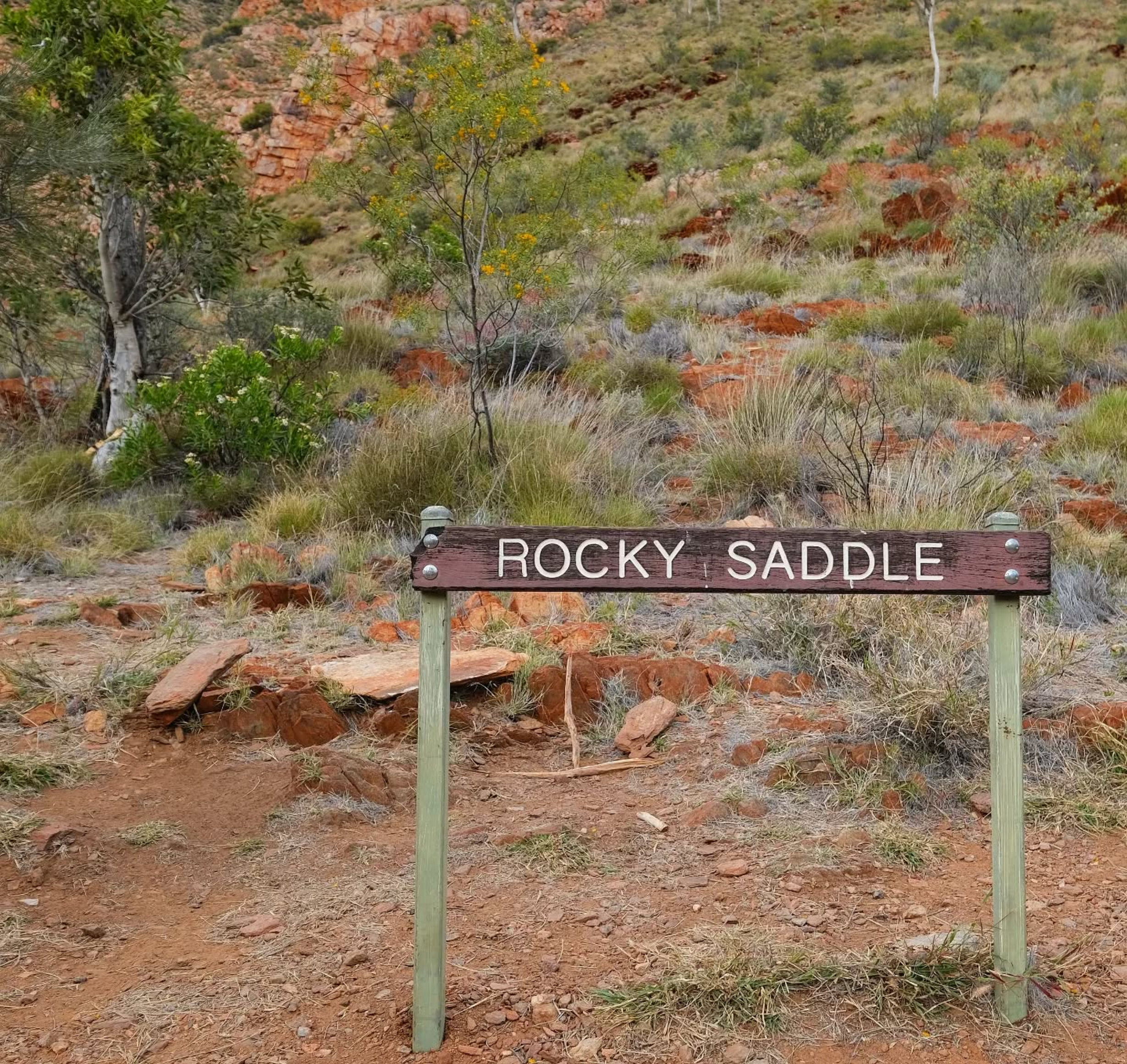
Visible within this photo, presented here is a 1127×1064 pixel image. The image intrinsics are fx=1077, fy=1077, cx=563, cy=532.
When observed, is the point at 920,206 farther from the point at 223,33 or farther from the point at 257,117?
the point at 223,33

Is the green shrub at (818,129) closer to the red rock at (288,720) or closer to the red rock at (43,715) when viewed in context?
the red rock at (288,720)

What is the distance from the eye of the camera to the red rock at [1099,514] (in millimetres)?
6734

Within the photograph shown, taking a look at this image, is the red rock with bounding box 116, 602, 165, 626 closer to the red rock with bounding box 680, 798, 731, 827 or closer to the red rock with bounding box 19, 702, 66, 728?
the red rock with bounding box 19, 702, 66, 728

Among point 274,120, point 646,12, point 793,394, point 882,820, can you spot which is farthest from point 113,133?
point 646,12

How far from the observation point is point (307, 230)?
1125 inches

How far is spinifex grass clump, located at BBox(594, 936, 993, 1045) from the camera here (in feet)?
8.55

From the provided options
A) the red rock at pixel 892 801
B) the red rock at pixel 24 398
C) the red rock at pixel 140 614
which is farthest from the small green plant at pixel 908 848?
the red rock at pixel 24 398

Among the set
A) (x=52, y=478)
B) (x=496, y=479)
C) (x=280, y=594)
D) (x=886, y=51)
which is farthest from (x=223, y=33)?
(x=280, y=594)

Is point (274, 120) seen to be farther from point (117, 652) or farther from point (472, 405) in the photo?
point (117, 652)

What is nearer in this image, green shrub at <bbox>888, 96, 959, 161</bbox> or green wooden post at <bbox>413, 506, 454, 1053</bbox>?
green wooden post at <bbox>413, 506, 454, 1053</bbox>

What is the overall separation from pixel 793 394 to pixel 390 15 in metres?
36.7

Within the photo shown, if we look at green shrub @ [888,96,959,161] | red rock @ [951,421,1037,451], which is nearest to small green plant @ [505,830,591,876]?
red rock @ [951,421,1037,451]

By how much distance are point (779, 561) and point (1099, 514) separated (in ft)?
16.9

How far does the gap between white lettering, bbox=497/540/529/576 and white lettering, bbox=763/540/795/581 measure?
1.81 ft
